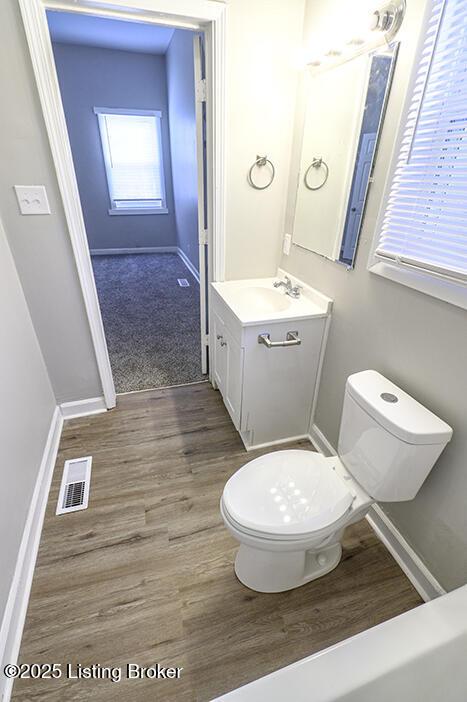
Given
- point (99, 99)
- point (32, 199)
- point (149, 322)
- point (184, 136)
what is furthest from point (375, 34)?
point (99, 99)

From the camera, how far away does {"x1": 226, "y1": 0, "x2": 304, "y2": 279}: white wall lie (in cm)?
161

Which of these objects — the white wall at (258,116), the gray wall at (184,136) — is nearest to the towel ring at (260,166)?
the white wall at (258,116)

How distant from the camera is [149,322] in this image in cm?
Answer: 337

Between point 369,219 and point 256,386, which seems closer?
point 369,219

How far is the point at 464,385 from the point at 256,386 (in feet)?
3.08

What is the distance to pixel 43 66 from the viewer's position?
1425mm

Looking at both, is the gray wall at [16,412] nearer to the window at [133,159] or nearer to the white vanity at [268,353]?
the white vanity at [268,353]

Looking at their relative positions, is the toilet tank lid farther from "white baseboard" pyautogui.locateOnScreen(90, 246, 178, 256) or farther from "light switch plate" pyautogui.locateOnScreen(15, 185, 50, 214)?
"white baseboard" pyautogui.locateOnScreen(90, 246, 178, 256)

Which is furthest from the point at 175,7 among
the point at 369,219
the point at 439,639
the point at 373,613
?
the point at 373,613

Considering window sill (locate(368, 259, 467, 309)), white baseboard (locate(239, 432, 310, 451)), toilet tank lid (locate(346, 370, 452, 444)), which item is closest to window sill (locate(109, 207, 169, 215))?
white baseboard (locate(239, 432, 310, 451))

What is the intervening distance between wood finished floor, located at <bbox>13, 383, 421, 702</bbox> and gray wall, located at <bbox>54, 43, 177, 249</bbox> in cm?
458

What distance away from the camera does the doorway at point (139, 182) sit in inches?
119

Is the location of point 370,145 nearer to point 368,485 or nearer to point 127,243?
point 368,485

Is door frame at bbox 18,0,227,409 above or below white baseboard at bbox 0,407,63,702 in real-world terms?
above
